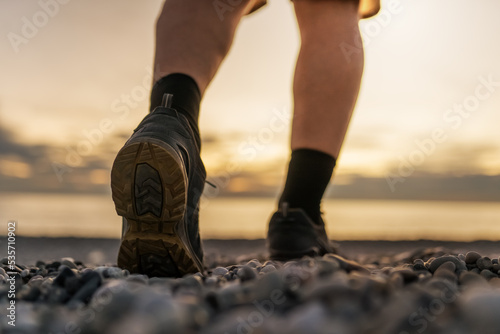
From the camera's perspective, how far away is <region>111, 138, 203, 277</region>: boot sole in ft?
4.73

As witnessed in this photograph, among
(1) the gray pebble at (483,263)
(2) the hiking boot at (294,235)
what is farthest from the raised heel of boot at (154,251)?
(1) the gray pebble at (483,263)

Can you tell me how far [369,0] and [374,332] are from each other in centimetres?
188

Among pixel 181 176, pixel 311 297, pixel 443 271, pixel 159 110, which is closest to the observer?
pixel 311 297

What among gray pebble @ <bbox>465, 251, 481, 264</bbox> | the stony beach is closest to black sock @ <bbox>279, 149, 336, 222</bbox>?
gray pebble @ <bbox>465, 251, 481, 264</bbox>

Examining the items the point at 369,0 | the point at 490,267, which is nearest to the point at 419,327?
the point at 490,267

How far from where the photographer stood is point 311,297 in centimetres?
83

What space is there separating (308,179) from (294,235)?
0.24 metres

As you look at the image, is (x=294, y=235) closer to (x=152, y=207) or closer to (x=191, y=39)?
(x=152, y=207)

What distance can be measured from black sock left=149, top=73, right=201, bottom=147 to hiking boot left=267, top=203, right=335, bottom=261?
509 millimetres

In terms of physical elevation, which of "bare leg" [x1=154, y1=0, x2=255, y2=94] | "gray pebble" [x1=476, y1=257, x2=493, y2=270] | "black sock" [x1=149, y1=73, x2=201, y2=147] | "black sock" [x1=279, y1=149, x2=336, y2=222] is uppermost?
"bare leg" [x1=154, y1=0, x2=255, y2=94]

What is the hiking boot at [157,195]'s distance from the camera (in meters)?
1.44

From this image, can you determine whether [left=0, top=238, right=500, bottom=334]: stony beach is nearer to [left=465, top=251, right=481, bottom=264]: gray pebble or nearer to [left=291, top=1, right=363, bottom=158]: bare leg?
[left=465, top=251, right=481, bottom=264]: gray pebble

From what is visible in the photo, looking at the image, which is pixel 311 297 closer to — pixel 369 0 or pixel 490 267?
pixel 490 267

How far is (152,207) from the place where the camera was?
147 centimetres
